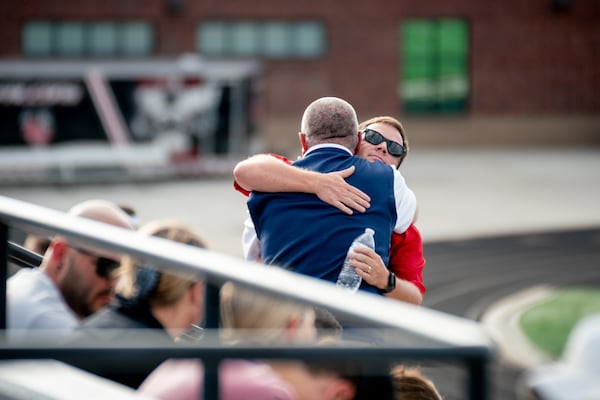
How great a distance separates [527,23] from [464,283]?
26.8 metres

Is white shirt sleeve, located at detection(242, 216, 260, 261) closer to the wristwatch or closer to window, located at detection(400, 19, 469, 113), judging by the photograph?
the wristwatch

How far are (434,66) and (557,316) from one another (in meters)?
28.5

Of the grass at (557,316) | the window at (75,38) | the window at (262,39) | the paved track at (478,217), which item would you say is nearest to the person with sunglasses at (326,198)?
the paved track at (478,217)

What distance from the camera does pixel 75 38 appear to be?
39.3 m

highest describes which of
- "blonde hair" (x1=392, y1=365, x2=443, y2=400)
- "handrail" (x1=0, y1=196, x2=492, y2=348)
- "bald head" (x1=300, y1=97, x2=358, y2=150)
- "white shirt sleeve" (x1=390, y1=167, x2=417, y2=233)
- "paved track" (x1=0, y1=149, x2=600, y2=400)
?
"bald head" (x1=300, y1=97, x2=358, y2=150)

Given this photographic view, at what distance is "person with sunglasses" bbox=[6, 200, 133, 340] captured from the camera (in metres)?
3.54

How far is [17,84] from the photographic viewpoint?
86.4ft

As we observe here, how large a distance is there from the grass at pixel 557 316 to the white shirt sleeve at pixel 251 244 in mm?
8094

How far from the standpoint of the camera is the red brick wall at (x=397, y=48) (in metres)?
40.0

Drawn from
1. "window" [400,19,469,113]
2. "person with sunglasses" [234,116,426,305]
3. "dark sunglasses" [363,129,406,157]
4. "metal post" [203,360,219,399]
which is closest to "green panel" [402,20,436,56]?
"window" [400,19,469,113]

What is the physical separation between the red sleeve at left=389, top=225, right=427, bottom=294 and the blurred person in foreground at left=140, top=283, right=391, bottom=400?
155 centimetres

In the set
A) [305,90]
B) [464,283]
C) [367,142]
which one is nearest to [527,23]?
[305,90]

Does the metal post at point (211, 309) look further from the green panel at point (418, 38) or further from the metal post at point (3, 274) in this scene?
the green panel at point (418, 38)

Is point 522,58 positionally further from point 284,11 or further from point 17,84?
point 17,84
